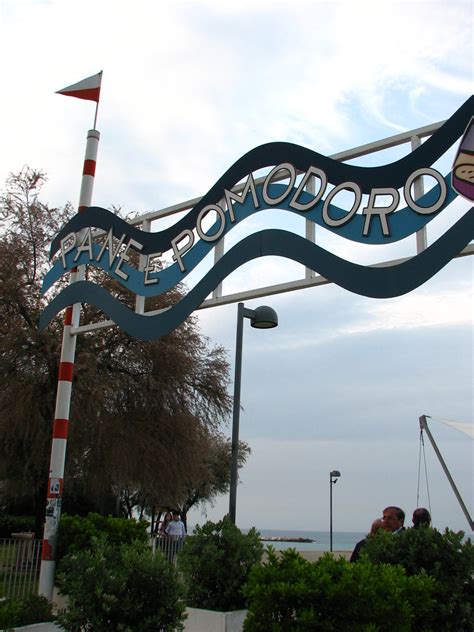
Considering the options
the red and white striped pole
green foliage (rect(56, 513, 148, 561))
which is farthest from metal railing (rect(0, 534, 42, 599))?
green foliage (rect(56, 513, 148, 561))

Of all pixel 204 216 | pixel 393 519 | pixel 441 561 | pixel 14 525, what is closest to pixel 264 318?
→ pixel 204 216

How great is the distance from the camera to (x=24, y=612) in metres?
7.52

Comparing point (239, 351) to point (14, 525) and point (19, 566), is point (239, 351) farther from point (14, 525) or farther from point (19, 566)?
point (14, 525)

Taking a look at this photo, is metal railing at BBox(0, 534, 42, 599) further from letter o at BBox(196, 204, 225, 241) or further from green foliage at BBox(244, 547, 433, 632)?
green foliage at BBox(244, 547, 433, 632)

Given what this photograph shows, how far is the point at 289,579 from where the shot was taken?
222 inches

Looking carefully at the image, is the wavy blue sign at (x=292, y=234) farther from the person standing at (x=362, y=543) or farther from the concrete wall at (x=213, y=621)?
the concrete wall at (x=213, y=621)

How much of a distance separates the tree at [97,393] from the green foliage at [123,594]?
1123 cm

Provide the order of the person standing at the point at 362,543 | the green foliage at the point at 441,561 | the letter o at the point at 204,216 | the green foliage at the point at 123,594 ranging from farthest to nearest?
the letter o at the point at 204,216, the person standing at the point at 362,543, the green foliage at the point at 441,561, the green foliage at the point at 123,594

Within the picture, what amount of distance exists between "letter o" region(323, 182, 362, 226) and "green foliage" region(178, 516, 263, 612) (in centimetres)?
382

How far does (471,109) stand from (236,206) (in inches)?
133

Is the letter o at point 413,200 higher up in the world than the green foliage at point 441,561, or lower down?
higher up

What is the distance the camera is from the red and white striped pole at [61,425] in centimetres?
1048

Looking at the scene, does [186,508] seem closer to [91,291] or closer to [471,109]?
[91,291]

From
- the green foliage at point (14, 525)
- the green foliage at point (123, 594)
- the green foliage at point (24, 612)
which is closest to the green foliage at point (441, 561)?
the green foliage at point (123, 594)
